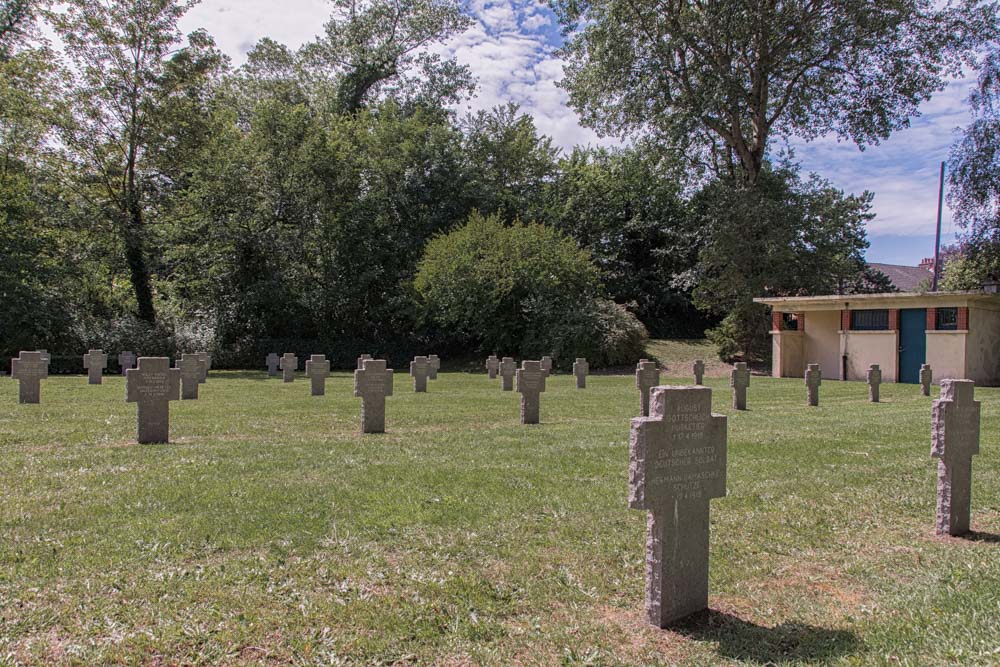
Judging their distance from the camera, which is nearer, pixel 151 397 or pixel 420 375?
pixel 151 397

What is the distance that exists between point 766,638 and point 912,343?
2603 centimetres

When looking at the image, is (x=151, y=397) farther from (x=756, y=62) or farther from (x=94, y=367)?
(x=756, y=62)

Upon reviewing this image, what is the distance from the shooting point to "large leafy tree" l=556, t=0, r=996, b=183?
28234 millimetres

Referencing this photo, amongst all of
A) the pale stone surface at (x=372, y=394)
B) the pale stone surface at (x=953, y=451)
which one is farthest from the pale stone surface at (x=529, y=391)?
the pale stone surface at (x=953, y=451)

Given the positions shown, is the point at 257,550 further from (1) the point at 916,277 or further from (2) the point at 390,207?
(1) the point at 916,277

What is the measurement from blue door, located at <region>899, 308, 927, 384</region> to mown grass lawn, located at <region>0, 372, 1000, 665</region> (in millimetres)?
18209

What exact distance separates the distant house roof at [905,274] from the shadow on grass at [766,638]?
59.6m

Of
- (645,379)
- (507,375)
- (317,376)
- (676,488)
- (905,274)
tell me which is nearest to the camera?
(676,488)

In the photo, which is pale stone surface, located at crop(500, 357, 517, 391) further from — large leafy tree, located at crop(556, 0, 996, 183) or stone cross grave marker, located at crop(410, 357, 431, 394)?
large leafy tree, located at crop(556, 0, 996, 183)

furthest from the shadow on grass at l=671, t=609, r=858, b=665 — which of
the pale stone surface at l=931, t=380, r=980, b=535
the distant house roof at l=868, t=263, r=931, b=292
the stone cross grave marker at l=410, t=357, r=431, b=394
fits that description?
the distant house roof at l=868, t=263, r=931, b=292

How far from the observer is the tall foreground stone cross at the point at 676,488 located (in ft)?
12.8

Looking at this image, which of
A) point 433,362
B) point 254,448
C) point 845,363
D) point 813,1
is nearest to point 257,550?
point 254,448

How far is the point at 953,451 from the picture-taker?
574 centimetres

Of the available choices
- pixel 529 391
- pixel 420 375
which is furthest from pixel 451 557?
pixel 420 375
